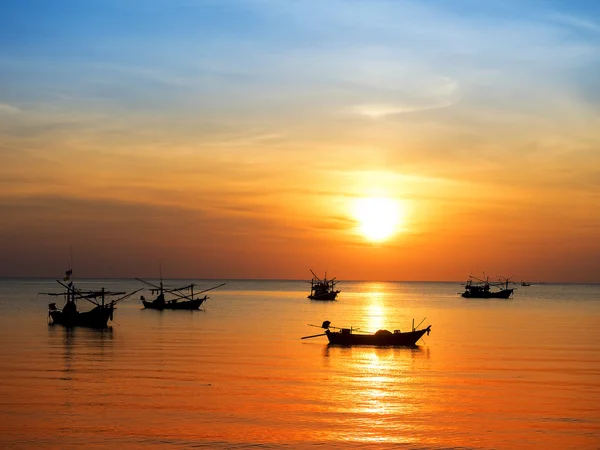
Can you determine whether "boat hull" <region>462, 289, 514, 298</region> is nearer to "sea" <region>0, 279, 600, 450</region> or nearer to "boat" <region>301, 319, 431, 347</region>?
"sea" <region>0, 279, 600, 450</region>

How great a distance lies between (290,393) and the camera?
3816 cm

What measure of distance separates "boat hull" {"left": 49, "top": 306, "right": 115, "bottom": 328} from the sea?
6.63 metres

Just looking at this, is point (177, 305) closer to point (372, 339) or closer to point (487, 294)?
point (372, 339)

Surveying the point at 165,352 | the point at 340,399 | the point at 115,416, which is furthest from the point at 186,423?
the point at 165,352

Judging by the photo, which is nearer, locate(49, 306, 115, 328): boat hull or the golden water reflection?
the golden water reflection

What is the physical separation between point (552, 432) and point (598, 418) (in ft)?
11.9

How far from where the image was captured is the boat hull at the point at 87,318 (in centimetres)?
7675

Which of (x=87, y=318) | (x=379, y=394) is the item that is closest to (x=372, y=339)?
(x=379, y=394)

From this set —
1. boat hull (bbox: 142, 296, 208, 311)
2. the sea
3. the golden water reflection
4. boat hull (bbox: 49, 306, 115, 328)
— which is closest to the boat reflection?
the sea

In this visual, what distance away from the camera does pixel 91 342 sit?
62219mm

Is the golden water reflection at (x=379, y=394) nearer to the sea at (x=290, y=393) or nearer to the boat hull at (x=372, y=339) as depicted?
the sea at (x=290, y=393)

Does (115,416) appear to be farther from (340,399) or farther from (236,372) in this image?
(236,372)

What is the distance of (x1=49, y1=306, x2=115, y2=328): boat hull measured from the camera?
76.8 m

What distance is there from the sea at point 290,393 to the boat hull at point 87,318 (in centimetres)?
663
